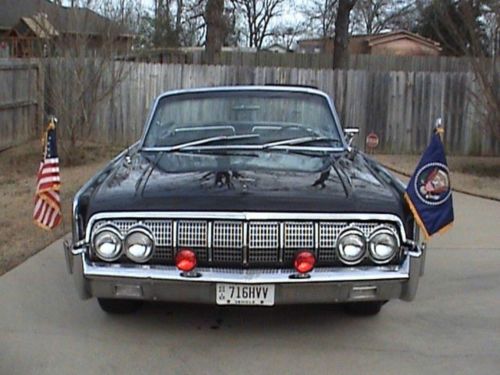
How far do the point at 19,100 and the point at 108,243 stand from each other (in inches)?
448

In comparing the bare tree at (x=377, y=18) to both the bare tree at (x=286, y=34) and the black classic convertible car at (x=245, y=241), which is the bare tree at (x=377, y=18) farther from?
the black classic convertible car at (x=245, y=241)

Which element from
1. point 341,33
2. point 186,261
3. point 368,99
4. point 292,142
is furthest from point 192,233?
point 341,33

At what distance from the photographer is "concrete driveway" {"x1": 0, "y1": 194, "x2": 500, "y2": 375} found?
3.98 m

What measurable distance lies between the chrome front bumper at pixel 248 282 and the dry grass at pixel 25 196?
2.21m

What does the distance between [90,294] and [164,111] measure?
7.06ft

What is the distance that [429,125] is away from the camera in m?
15.3

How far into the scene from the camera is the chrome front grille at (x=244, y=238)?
3.88 m

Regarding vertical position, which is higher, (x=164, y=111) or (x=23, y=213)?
(x=164, y=111)

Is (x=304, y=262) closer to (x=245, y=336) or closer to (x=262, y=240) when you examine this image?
(x=262, y=240)

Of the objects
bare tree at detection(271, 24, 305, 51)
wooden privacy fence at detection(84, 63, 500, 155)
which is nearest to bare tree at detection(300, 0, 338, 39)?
bare tree at detection(271, 24, 305, 51)

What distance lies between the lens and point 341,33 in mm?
20016

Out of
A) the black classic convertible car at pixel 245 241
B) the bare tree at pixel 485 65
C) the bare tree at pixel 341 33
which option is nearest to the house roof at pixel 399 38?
the bare tree at pixel 341 33

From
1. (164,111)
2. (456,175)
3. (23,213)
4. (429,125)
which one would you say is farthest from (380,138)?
(164,111)

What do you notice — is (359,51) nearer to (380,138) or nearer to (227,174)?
(380,138)
